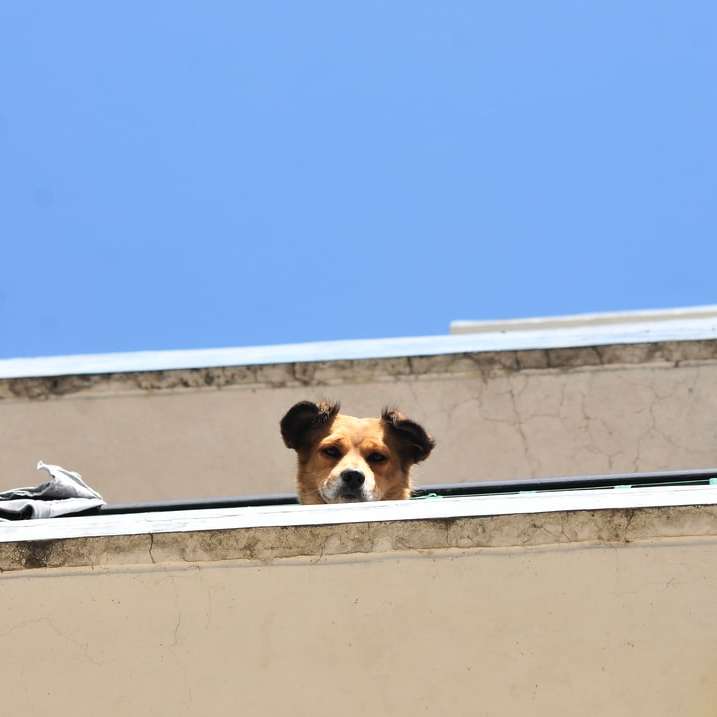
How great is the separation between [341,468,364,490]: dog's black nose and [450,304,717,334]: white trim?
20.8 ft

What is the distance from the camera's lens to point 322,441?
24.3 ft

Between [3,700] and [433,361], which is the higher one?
[433,361]

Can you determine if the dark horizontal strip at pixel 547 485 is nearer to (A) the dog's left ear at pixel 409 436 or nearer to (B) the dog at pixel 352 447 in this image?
(B) the dog at pixel 352 447

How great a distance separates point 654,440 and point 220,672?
5.32m

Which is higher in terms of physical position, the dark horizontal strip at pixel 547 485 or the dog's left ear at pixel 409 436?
the dog's left ear at pixel 409 436

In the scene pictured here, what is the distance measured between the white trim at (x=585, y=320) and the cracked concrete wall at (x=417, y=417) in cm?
402

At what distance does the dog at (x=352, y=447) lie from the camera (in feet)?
24.0

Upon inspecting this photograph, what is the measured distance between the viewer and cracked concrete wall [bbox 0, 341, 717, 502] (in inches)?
353

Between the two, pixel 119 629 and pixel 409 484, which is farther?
pixel 409 484

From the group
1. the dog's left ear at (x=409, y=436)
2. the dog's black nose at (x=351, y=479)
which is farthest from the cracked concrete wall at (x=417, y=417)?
the dog's black nose at (x=351, y=479)

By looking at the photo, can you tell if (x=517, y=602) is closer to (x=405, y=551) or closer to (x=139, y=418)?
(x=405, y=551)

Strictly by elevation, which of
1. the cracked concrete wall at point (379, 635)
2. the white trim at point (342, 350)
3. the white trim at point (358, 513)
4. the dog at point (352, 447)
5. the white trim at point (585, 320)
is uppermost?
the white trim at point (585, 320)

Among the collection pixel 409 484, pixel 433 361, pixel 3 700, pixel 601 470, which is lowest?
pixel 3 700

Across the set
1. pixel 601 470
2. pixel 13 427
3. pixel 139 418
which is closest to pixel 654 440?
pixel 601 470
